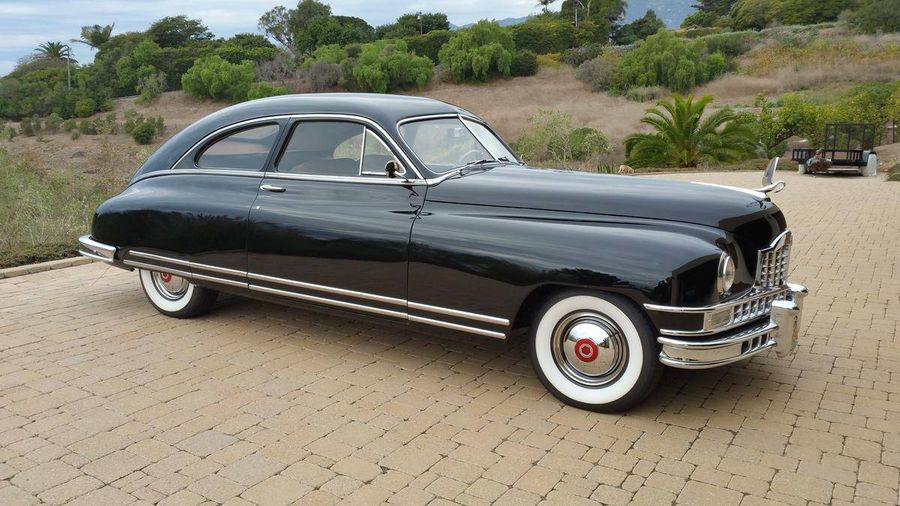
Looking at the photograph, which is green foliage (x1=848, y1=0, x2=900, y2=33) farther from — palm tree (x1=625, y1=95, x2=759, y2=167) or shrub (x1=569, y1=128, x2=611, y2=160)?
palm tree (x1=625, y1=95, x2=759, y2=167)

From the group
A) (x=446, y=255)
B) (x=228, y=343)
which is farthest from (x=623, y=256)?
(x=228, y=343)

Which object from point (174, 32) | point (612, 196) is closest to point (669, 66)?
point (612, 196)

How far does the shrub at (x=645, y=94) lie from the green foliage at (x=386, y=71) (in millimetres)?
15263

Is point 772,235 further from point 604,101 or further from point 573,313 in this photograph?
point 604,101

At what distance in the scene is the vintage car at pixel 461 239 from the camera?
12.6ft

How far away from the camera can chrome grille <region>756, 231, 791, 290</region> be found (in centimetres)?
415

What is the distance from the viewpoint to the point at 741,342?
3852 millimetres

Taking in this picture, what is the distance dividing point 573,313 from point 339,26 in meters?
72.5

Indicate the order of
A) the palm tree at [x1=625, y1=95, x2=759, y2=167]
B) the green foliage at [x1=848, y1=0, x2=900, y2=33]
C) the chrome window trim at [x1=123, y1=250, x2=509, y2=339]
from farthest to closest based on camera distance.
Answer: the green foliage at [x1=848, y1=0, x2=900, y2=33]
the palm tree at [x1=625, y1=95, x2=759, y2=167]
the chrome window trim at [x1=123, y1=250, x2=509, y2=339]

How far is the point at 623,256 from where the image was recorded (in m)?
3.81

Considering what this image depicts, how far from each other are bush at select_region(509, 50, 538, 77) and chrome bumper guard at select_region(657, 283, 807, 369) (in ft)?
171

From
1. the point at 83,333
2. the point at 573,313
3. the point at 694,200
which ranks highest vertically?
the point at 694,200

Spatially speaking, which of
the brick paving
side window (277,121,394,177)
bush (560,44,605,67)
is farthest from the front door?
bush (560,44,605,67)

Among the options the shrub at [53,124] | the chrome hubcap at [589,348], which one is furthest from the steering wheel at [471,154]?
the shrub at [53,124]
